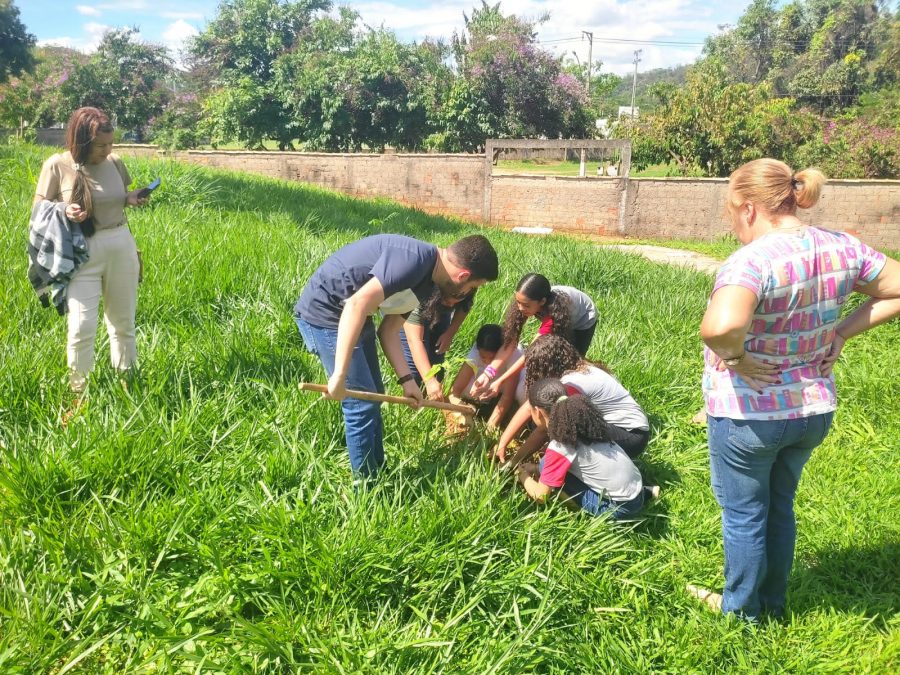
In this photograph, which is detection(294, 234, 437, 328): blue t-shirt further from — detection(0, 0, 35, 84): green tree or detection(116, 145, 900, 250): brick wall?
detection(0, 0, 35, 84): green tree

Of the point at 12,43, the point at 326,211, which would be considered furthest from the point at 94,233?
the point at 12,43

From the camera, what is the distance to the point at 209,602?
2338mm

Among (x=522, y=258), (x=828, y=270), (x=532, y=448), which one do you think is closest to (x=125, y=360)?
(x=532, y=448)

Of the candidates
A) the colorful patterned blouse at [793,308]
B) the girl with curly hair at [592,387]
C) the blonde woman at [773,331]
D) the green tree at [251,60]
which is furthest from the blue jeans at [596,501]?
the green tree at [251,60]

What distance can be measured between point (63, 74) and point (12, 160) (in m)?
20.8

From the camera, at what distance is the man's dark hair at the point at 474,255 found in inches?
114

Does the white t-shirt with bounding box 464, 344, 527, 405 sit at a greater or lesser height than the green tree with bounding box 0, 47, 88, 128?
lesser

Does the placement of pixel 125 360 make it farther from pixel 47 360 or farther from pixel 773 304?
pixel 773 304

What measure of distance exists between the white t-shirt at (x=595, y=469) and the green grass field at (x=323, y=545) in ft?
0.55

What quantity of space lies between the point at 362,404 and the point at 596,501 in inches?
46.4

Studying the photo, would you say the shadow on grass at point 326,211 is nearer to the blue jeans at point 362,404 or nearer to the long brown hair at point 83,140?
the long brown hair at point 83,140

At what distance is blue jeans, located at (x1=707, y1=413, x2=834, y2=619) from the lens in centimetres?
225

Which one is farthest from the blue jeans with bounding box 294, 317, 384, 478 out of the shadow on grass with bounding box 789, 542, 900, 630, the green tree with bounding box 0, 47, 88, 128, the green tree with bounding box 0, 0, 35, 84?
the green tree with bounding box 0, 0, 35, 84

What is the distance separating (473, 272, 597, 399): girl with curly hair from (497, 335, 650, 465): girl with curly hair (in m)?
0.28
